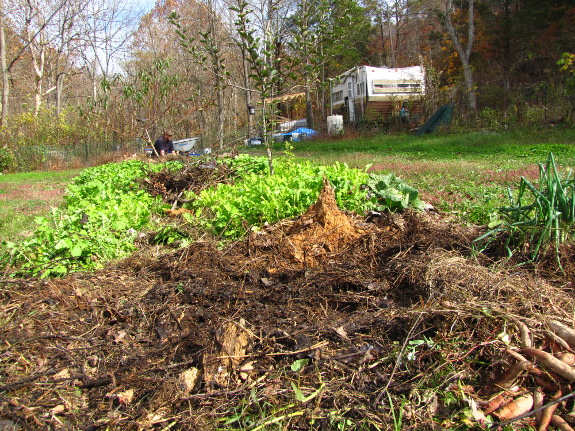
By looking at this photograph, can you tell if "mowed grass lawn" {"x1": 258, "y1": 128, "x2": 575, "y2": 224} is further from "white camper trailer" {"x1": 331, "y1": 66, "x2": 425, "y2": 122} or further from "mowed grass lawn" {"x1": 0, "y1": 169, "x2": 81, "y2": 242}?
"mowed grass lawn" {"x1": 0, "y1": 169, "x2": 81, "y2": 242}

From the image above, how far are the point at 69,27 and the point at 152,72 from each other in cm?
1652

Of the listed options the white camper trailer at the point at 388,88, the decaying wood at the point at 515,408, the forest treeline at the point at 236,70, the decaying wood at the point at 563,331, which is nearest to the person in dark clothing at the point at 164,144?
the forest treeline at the point at 236,70

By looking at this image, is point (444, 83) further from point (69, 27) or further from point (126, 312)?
point (126, 312)

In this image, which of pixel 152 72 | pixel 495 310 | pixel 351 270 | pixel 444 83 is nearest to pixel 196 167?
pixel 351 270

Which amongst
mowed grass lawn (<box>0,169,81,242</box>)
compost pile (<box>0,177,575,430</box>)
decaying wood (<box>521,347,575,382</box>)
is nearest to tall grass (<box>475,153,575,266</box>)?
compost pile (<box>0,177,575,430</box>)

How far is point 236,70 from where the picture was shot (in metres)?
25.7

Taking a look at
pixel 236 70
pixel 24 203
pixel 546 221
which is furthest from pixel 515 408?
pixel 236 70

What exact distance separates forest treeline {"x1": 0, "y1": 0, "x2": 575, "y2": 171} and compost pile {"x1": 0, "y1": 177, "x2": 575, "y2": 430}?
369 cm

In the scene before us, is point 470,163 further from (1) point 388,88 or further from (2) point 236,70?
(2) point 236,70

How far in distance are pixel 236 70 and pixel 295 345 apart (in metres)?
25.8

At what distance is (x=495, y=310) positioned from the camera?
6.23ft

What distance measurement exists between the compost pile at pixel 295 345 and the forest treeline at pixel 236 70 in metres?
3.69

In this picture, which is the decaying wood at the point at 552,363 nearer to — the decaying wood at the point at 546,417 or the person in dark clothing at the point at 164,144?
the decaying wood at the point at 546,417

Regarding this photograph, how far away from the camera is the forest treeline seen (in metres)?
8.63
